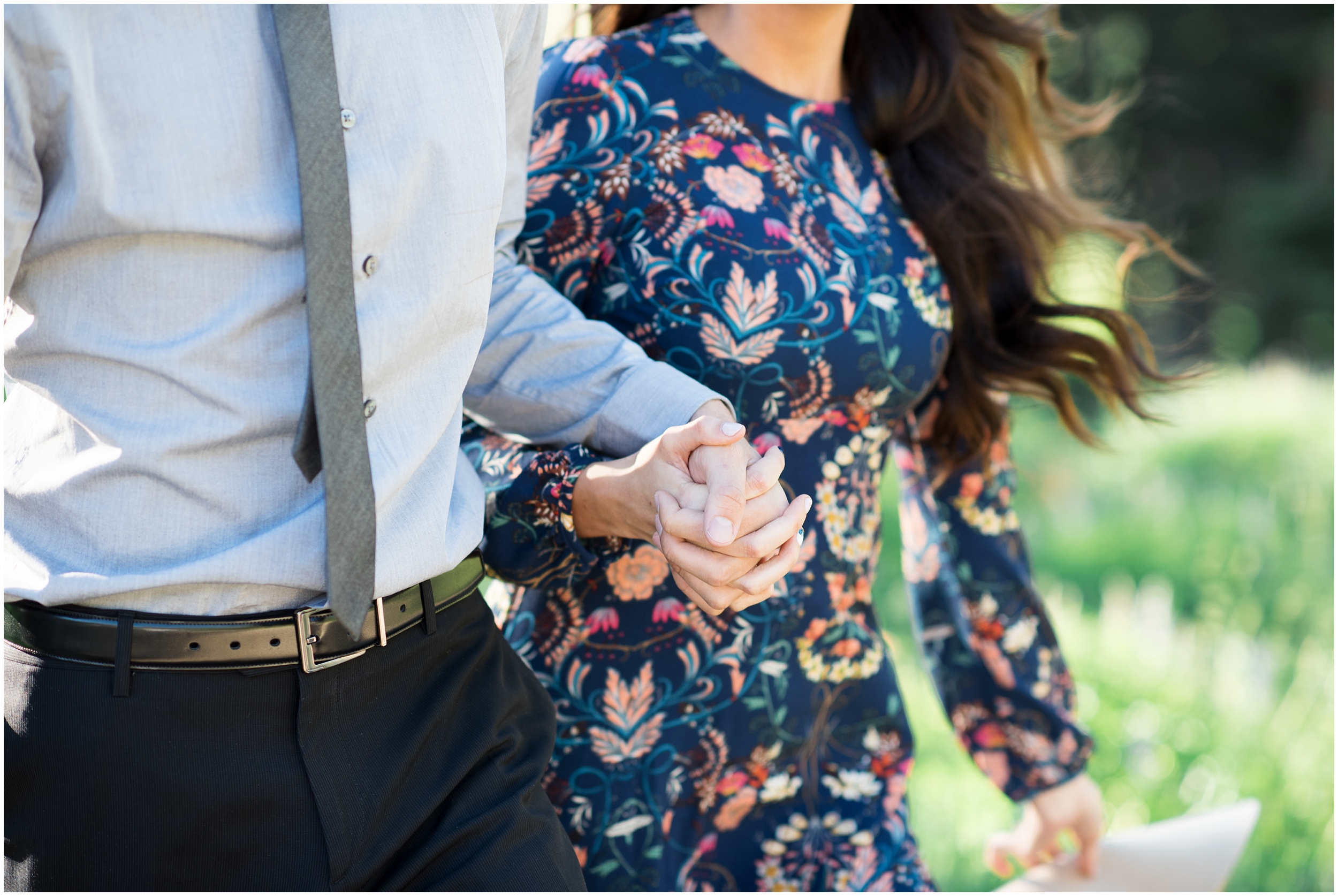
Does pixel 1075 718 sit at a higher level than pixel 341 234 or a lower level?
lower

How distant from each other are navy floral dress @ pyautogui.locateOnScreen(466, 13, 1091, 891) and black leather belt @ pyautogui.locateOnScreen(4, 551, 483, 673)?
1.43 feet

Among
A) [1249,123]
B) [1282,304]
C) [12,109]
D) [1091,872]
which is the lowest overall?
[1282,304]

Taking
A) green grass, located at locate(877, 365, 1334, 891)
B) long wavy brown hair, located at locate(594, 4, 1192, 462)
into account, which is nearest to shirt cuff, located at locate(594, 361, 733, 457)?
long wavy brown hair, located at locate(594, 4, 1192, 462)

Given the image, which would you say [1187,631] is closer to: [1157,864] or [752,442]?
[1157,864]

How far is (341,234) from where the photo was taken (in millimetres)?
1203

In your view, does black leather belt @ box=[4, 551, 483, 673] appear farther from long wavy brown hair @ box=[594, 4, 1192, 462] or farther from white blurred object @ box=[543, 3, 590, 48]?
white blurred object @ box=[543, 3, 590, 48]

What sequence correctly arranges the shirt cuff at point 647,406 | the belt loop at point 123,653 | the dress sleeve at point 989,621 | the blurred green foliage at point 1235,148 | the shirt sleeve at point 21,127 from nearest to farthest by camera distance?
the shirt sleeve at point 21,127 → the belt loop at point 123,653 → the shirt cuff at point 647,406 → the dress sleeve at point 989,621 → the blurred green foliage at point 1235,148

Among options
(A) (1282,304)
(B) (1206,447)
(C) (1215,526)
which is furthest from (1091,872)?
(A) (1282,304)

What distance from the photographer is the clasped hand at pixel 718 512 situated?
1355 mm

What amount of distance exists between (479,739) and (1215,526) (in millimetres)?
4814

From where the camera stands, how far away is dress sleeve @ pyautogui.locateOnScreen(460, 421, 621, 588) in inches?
63.7

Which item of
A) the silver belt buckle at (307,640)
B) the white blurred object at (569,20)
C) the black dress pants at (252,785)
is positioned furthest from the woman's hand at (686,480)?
the white blurred object at (569,20)

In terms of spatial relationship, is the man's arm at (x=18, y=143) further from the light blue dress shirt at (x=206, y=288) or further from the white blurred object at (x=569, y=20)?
the white blurred object at (x=569, y=20)

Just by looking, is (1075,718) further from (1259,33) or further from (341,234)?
(1259,33)
